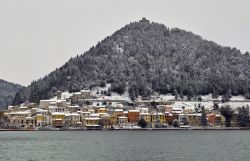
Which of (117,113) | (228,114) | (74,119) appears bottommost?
(74,119)

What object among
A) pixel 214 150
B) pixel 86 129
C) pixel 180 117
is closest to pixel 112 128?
pixel 86 129

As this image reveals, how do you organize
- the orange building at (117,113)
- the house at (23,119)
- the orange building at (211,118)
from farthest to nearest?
the house at (23,119), the orange building at (117,113), the orange building at (211,118)

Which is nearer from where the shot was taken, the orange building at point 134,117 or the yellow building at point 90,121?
the yellow building at point 90,121

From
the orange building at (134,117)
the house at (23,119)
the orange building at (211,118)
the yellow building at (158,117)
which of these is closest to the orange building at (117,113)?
the orange building at (134,117)

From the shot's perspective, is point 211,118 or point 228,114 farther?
point 211,118

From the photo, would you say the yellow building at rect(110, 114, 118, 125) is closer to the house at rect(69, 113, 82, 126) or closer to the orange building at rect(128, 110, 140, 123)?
the orange building at rect(128, 110, 140, 123)

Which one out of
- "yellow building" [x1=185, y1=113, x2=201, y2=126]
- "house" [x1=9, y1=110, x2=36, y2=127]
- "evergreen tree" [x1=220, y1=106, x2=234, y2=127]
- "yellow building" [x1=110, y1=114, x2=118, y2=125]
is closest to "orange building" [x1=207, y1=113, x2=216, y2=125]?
"evergreen tree" [x1=220, y1=106, x2=234, y2=127]

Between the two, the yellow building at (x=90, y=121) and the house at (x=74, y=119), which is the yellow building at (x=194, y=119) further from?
the house at (x=74, y=119)

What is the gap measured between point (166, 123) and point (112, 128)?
17.1 m

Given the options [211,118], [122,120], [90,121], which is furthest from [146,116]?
[211,118]

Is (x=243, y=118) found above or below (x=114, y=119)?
below

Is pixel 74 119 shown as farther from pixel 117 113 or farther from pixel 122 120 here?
pixel 122 120

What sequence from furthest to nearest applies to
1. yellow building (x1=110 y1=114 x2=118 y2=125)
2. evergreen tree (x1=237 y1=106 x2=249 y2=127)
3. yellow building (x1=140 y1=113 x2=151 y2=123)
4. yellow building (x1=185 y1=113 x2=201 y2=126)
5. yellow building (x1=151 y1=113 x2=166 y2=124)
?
yellow building (x1=151 y1=113 x2=166 y2=124), yellow building (x1=140 y1=113 x2=151 y2=123), yellow building (x1=110 y1=114 x2=118 y2=125), yellow building (x1=185 y1=113 x2=201 y2=126), evergreen tree (x1=237 y1=106 x2=249 y2=127)

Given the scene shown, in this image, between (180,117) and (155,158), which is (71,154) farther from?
(180,117)
